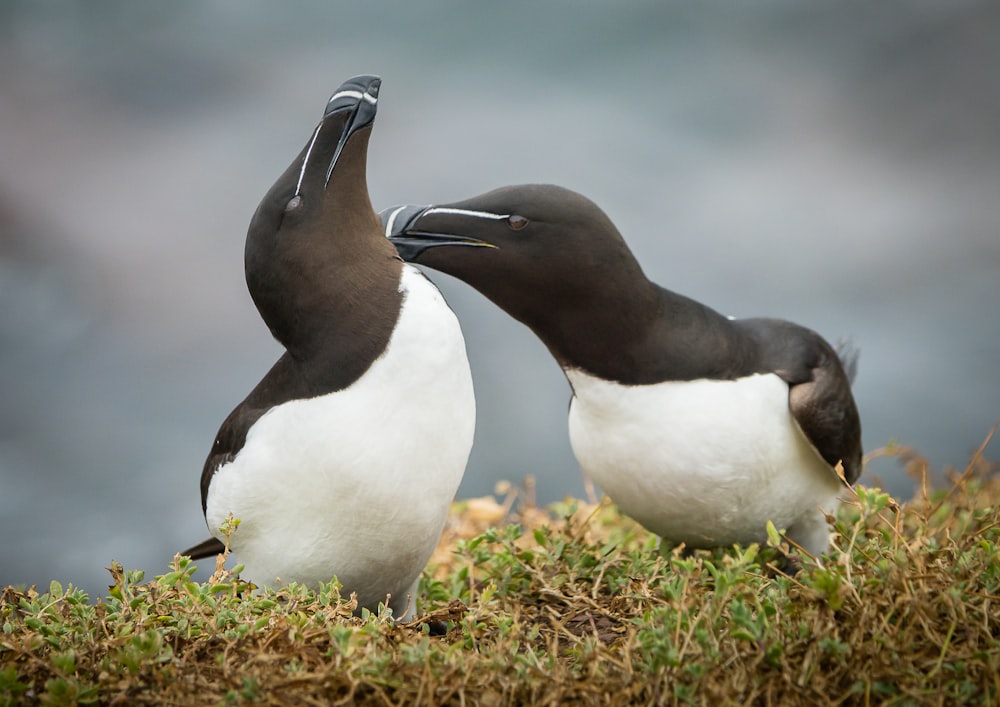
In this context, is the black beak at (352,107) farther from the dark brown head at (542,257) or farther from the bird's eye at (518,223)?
the bird's eye at (518,223)

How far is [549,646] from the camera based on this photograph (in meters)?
2.52

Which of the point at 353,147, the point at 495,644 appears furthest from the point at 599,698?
the point at 353,147

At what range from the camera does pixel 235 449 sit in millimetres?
3105

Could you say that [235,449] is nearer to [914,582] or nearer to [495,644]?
[495,644]

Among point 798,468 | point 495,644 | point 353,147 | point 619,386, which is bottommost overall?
point 495,644

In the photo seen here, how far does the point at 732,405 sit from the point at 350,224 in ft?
4.20

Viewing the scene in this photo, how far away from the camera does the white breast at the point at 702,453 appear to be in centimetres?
330

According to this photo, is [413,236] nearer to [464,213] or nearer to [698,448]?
[464,213]

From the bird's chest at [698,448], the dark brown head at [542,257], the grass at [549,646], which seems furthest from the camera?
the bird's chest at [698,448]

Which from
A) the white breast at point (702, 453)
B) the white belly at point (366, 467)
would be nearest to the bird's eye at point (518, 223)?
the white belly at point (366, 467)

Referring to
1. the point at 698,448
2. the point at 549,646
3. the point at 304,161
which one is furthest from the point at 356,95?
the point at 549,646

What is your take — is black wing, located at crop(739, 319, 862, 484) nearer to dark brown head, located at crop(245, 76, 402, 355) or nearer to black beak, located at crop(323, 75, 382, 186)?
dark brown head, located at crop(245, 76, 402, 355)

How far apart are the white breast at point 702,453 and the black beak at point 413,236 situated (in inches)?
21.6

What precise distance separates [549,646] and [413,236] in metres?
1.35
